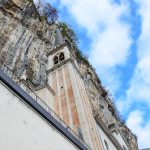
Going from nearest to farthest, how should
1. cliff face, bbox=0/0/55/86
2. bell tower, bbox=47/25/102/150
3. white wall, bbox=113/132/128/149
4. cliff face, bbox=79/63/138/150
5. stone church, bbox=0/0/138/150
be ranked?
stone church, bbox=0/0/138/150 → bell tower, bbox=47/25/102/150 → cliff face, bbox=0/0/55/86 → white wall, bbox=113/132/128/149 → cliff face, bbox=79/63/138/150

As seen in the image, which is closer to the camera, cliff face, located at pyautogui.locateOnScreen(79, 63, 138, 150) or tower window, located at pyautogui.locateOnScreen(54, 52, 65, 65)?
tower window, located at pyautogui.locateOnScreen(54, 52, 65, 65)

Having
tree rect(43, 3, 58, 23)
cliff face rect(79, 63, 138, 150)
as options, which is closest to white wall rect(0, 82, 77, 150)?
cliff face rect(79, 63, 138, 150)

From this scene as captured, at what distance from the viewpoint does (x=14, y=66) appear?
1547 cm

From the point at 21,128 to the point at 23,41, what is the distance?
12.6m

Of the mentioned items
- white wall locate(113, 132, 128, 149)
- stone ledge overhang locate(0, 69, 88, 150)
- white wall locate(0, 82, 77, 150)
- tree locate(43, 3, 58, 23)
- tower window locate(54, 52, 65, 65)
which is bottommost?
white wall locate(0, 82, 77, 150)

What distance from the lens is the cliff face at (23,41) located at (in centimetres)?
1606

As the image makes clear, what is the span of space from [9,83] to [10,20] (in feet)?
42.7

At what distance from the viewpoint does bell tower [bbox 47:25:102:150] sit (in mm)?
12570

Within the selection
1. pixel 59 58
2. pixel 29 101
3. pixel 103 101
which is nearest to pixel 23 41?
pixel 59 58

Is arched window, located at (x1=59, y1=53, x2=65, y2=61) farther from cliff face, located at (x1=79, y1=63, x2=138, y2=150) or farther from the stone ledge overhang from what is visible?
the stone ledge overhang

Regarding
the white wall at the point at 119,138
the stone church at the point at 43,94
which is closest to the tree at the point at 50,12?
the stone church at the point at 43,94

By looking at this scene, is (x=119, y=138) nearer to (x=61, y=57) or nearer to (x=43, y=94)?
(x=61, y=57)

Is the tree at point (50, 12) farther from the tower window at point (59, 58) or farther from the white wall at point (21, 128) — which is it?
the white wall at point (21, 128)

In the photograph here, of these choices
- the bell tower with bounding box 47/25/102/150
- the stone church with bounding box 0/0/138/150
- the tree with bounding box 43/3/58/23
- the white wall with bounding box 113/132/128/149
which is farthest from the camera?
the tree with bounding box 43/3/58/23
